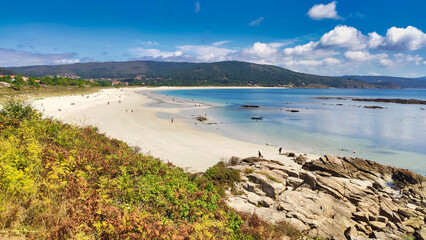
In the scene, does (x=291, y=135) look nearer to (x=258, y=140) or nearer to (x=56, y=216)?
(x=258, y=140)

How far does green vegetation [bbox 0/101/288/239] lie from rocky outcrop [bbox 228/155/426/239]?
9.57ft

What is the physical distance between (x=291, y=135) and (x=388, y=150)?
13653 mm

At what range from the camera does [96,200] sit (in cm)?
581

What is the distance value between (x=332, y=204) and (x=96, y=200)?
12958mm

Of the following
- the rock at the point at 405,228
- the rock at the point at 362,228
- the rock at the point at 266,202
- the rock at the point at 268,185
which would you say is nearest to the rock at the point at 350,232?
the rock at the point at 362,228

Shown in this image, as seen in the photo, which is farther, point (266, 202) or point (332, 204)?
point (332, 204)

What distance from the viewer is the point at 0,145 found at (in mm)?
7395

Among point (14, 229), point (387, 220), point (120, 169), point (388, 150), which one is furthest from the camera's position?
point (388, 150)

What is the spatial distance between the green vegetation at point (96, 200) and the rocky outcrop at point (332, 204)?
292cm

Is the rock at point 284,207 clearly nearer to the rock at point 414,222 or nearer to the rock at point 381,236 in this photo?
the rock at point 381,236

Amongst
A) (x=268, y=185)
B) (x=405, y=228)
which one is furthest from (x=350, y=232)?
(x=268, y=185)

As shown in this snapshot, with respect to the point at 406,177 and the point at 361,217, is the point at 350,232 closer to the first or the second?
the point at 361,217

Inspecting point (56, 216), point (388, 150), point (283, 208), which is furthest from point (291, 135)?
point (56, 216)

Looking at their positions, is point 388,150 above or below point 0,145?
below
